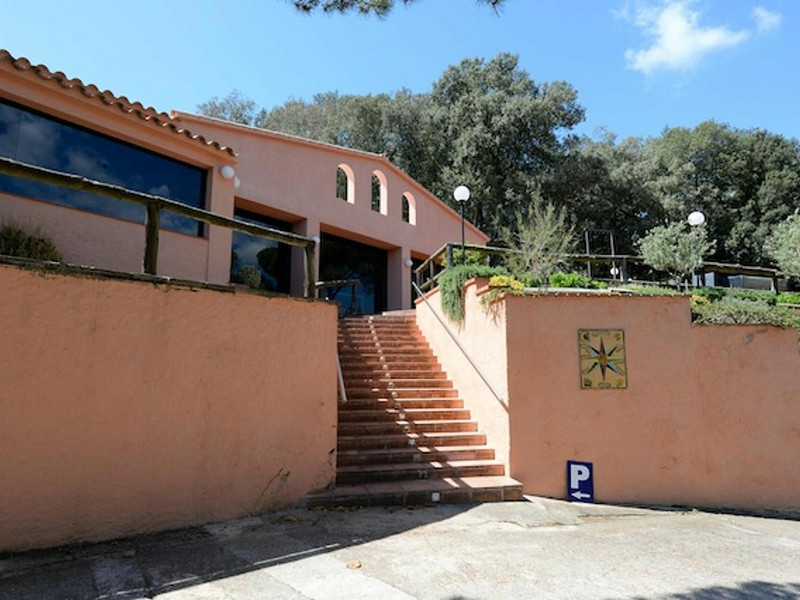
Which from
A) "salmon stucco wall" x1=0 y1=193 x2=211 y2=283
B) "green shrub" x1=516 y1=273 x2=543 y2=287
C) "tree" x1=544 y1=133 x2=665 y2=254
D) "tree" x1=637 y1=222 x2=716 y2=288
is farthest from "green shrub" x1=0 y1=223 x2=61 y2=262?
"tree" x1=544 y1=133 x2=665 y2=254

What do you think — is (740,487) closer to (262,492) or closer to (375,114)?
(262,492)

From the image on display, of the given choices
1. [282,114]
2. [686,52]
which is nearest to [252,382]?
[686,52]

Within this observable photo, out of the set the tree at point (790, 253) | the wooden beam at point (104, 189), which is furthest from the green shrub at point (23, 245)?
the tree at point (790, 253)

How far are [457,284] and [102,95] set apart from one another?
597cm

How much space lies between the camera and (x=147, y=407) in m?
4.04

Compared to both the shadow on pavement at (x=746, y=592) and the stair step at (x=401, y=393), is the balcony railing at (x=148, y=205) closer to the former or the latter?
the stair step at (x=401, y=393)

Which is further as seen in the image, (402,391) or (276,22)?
(402,391)

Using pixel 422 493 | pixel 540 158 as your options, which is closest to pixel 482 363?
pixel 422 493

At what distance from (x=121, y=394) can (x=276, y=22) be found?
408 centimetres

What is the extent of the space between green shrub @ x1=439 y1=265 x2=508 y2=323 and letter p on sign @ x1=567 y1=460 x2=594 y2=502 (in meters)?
2.82

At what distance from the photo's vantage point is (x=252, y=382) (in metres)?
4.74

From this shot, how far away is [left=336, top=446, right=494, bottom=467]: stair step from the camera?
5.97 m

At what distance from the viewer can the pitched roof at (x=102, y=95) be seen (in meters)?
6.09

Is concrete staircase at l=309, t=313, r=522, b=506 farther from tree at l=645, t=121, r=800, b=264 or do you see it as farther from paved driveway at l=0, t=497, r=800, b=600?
tree at l=645, t=121, r=800, b=264
